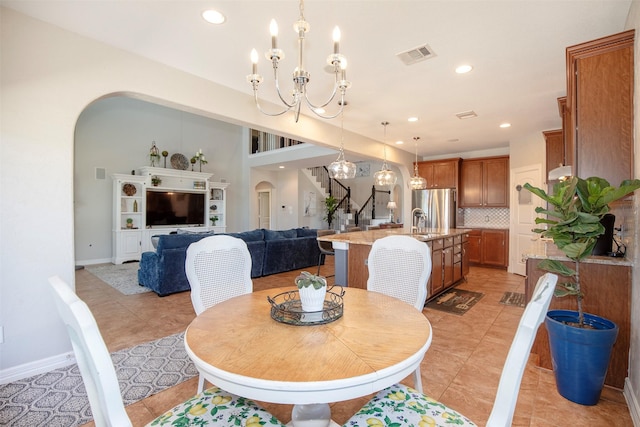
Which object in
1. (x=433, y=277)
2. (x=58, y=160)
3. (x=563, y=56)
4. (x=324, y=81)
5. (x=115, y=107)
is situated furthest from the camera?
(x=115, y=107)

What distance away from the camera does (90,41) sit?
2.46 metres

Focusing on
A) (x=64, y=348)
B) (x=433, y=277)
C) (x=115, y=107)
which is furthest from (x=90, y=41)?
(x=115, y=107)

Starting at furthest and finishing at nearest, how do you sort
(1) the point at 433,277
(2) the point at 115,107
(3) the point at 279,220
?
(3) the point at 279,220 → (2) the point at 115,107 → (1) the point at 433,277

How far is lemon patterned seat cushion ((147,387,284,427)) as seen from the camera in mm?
1097

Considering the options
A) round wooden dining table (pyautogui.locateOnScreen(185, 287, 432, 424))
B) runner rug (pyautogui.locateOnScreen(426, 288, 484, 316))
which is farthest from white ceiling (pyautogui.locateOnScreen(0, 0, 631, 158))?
runner rug (pyautogui.locateOnScreen(426, 288, 484, 316))

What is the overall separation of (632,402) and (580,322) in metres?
0.48

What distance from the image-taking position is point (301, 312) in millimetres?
1431

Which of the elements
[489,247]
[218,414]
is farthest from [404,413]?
[489,247]

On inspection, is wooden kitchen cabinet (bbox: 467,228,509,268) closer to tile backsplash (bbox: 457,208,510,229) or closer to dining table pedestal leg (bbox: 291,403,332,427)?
tile backsplash (bbox: 457,208,510,229)

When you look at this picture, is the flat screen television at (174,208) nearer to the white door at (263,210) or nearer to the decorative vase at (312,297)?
the white door at (263,210)

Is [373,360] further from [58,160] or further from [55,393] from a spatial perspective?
[58,160]

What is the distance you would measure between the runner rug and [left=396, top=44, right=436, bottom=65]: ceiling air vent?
2.85 meters

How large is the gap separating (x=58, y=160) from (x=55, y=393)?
165 centimetres

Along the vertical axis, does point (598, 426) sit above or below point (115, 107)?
below
